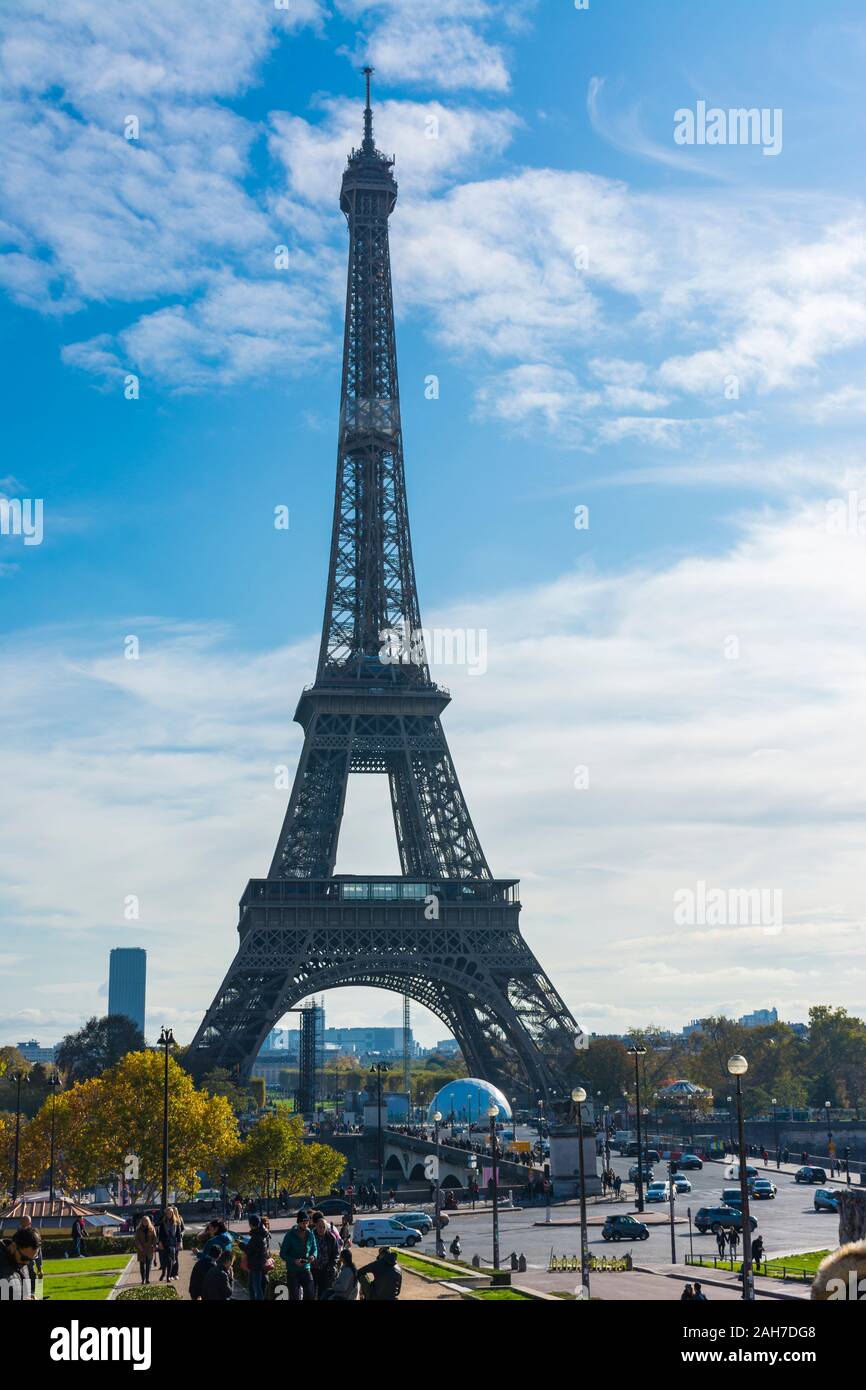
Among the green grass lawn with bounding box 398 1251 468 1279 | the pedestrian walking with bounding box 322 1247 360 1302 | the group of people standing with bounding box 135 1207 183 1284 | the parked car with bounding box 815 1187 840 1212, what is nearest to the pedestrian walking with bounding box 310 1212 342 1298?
the pedestrian walking with bounding box 322 1247 360 1302

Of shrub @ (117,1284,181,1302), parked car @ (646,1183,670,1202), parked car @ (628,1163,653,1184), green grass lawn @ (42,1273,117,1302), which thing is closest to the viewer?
shrub @ (117,1284,181,1302)

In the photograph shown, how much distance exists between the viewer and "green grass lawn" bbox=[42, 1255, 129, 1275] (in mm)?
41906

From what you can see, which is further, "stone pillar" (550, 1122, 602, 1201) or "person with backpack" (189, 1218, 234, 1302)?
"stone pillar" (550, 1122, 602, 1201)

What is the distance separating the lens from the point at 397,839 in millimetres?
119875

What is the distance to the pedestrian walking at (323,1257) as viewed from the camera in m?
24.9

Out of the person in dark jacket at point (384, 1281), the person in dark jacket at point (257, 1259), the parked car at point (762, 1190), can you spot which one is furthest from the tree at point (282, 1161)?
the person in dark jacket at point (384, 1281)

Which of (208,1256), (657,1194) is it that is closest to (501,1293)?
(208,1256)

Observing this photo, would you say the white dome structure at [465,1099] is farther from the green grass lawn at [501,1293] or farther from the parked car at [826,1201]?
the green grass lawn at [501,1293]

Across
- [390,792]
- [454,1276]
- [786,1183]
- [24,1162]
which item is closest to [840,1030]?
[390,792]

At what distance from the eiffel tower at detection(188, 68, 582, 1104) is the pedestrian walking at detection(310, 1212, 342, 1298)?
7553 cm

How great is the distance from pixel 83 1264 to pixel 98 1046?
445 ft

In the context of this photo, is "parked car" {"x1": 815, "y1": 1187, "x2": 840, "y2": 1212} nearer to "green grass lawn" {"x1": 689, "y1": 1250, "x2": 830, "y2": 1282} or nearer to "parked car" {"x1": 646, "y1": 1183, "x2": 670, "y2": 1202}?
"parked car" {"x1": 646, "y1": 1183, "x2": 670, "y2": 1202}

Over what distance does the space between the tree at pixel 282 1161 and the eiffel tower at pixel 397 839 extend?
1941 centimetres
